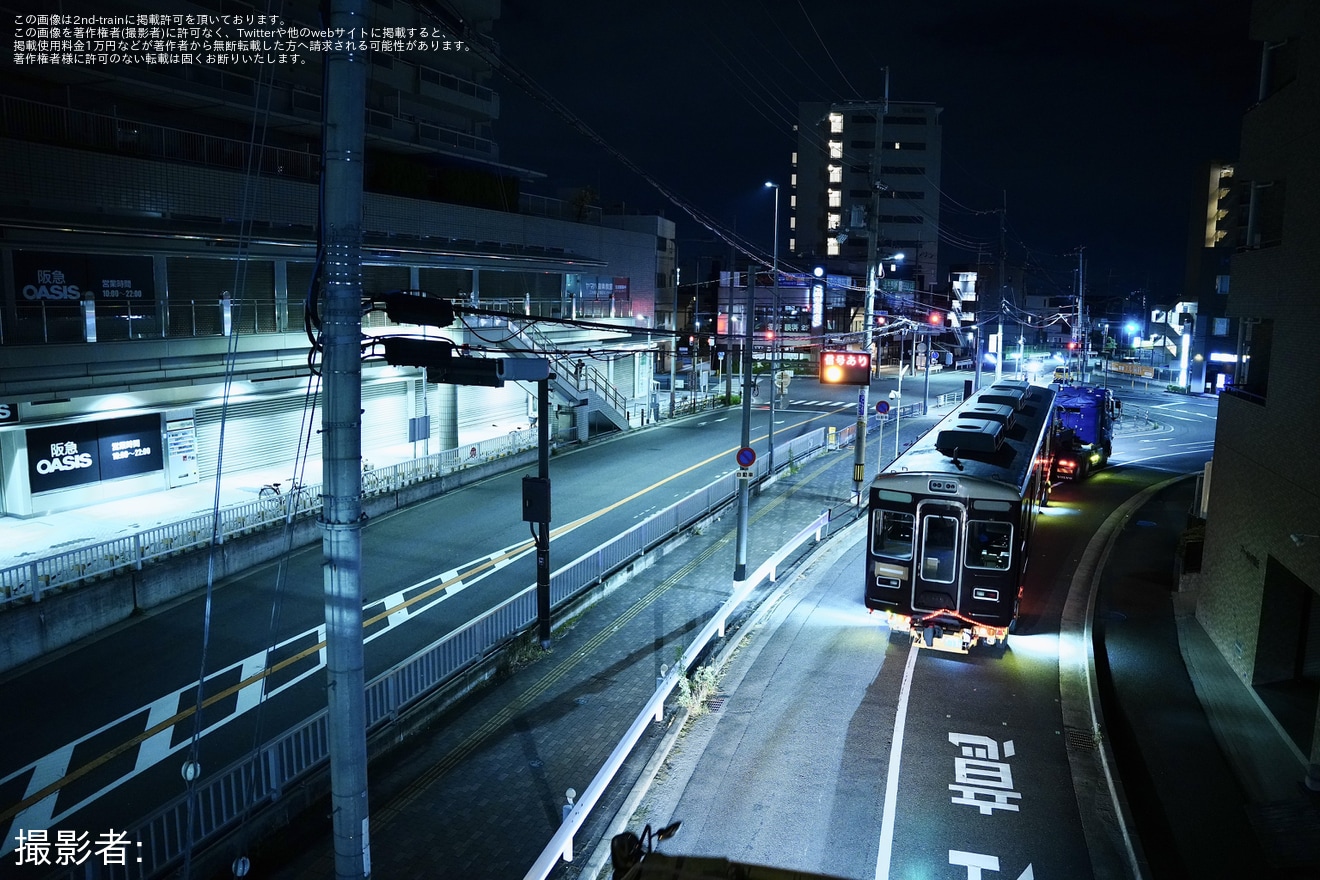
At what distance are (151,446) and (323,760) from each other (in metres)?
14.2

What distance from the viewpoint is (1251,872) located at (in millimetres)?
9008

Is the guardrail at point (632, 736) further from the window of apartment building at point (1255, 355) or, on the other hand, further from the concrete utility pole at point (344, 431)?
the window of apartment building at point (1255, 355)

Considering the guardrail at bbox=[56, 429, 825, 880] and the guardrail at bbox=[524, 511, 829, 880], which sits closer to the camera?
the guardrail at bbox=[524, 511, 829, 880]

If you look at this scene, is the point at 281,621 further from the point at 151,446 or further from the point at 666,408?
the point at 666,408

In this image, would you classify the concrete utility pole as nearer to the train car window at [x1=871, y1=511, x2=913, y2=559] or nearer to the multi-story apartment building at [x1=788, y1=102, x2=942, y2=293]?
the train car window at [x1=871, y1=511, x2=913, y2=559]

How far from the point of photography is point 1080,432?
32.1 meters

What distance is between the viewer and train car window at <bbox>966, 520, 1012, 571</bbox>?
13.1 meters

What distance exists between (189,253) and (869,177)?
89.2 m

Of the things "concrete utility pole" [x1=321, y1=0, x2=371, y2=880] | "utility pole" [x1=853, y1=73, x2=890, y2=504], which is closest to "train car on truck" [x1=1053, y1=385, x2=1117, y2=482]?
"utility pole" [x1=853, y1=73, x2=890, y2=504]

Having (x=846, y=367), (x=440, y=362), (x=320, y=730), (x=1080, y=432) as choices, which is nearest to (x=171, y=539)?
(x=320, y=730)

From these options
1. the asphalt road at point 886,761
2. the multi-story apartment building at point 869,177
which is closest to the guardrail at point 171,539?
the asphalt road at point 886,761

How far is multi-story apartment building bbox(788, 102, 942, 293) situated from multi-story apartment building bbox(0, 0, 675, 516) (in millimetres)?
70166

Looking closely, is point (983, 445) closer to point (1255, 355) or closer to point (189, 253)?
point (1255, 355)

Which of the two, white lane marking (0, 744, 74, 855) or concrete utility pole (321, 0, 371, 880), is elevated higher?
concrete utility pole (321, 0, 371, 880)
